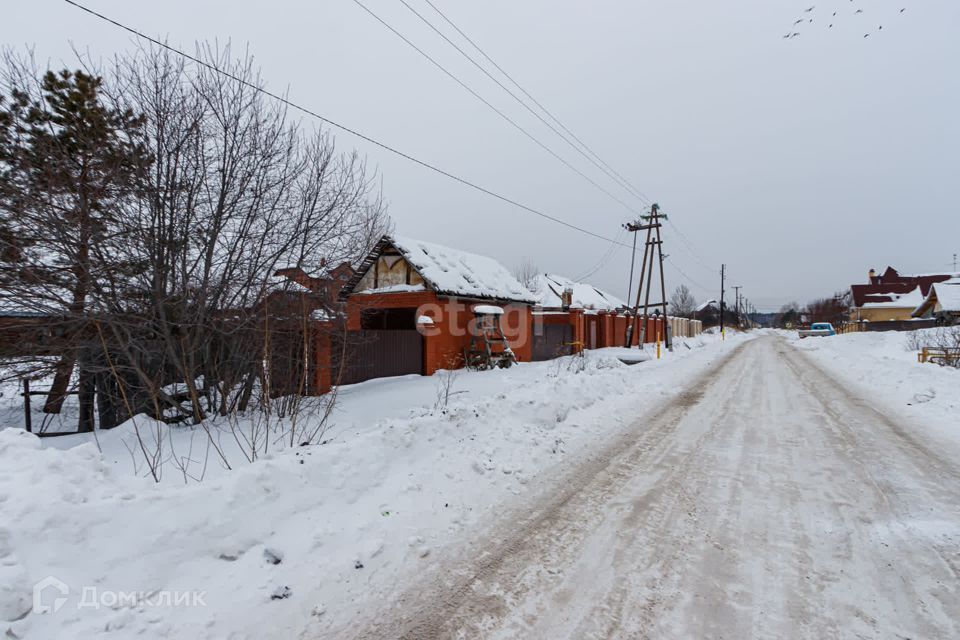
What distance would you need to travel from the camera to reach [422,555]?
3.21 m

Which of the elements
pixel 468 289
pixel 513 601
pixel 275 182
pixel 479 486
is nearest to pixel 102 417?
pixel 275 182

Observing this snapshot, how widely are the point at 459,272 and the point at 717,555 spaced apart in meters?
14.0

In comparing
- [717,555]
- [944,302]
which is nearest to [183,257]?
[717,555]

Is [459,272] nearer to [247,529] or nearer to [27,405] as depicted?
[27,405]

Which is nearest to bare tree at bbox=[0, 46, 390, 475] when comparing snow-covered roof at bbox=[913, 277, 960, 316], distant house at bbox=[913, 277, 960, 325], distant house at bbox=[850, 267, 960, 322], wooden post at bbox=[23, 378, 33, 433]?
wooden post at bbox=[23, 378, 33, 433]

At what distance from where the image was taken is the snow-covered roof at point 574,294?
1629 inches

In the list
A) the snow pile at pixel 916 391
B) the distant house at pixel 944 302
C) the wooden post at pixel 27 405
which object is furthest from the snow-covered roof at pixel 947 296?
the wooden post at pixel 27 405

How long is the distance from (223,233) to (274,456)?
4488mm

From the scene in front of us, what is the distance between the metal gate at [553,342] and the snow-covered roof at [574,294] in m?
18.5

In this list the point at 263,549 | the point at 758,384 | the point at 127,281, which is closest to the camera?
the point at 263,549

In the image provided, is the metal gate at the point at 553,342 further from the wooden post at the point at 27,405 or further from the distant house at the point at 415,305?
the wooden post at the point at 27,405

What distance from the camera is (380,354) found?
12.0m

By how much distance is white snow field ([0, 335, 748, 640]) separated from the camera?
2465 millimetres

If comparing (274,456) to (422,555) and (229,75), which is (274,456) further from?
(229,75)
